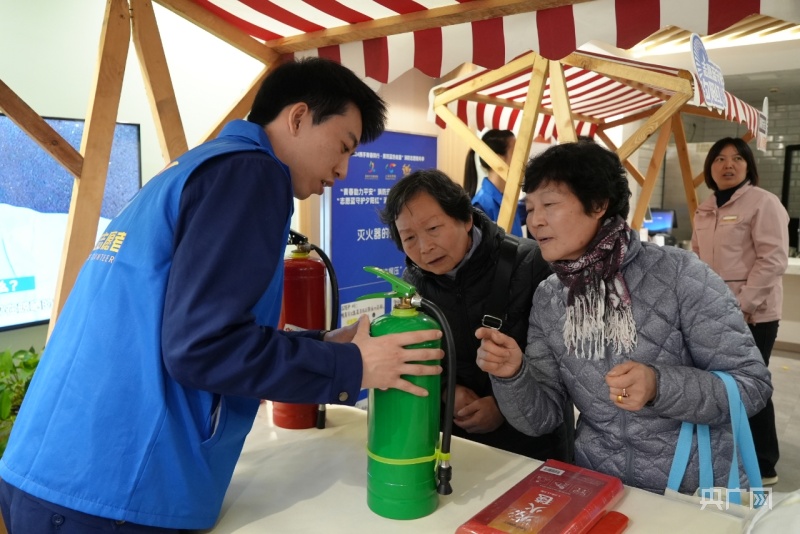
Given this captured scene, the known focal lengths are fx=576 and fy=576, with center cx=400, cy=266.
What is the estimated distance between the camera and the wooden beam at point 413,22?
1.85m

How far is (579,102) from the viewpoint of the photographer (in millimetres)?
4797

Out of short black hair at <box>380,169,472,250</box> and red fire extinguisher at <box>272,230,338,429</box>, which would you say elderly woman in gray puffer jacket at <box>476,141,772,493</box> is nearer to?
short black hair at <box>380,169,472,250</box>

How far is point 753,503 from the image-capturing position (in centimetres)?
126

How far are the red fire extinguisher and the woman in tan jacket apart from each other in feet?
9.48

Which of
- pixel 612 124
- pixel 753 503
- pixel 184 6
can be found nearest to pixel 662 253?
pixel 753 503

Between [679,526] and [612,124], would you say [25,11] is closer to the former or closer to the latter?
[679,526]

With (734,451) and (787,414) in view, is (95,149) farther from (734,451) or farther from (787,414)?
(787,414)

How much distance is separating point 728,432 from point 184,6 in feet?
7.22

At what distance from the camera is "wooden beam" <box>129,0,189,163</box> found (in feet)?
6.68

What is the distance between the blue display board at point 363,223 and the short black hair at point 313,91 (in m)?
2.66

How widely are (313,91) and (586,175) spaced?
695mm

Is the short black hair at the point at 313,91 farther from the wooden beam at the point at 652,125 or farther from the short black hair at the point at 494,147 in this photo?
the short black hair at the point at 494,147

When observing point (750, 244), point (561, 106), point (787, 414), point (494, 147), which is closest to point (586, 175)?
point (561, 106)

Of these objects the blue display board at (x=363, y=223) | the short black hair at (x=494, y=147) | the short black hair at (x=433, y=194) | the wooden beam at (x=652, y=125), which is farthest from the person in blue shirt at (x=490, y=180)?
the short black hair at (x=433, y=194)
